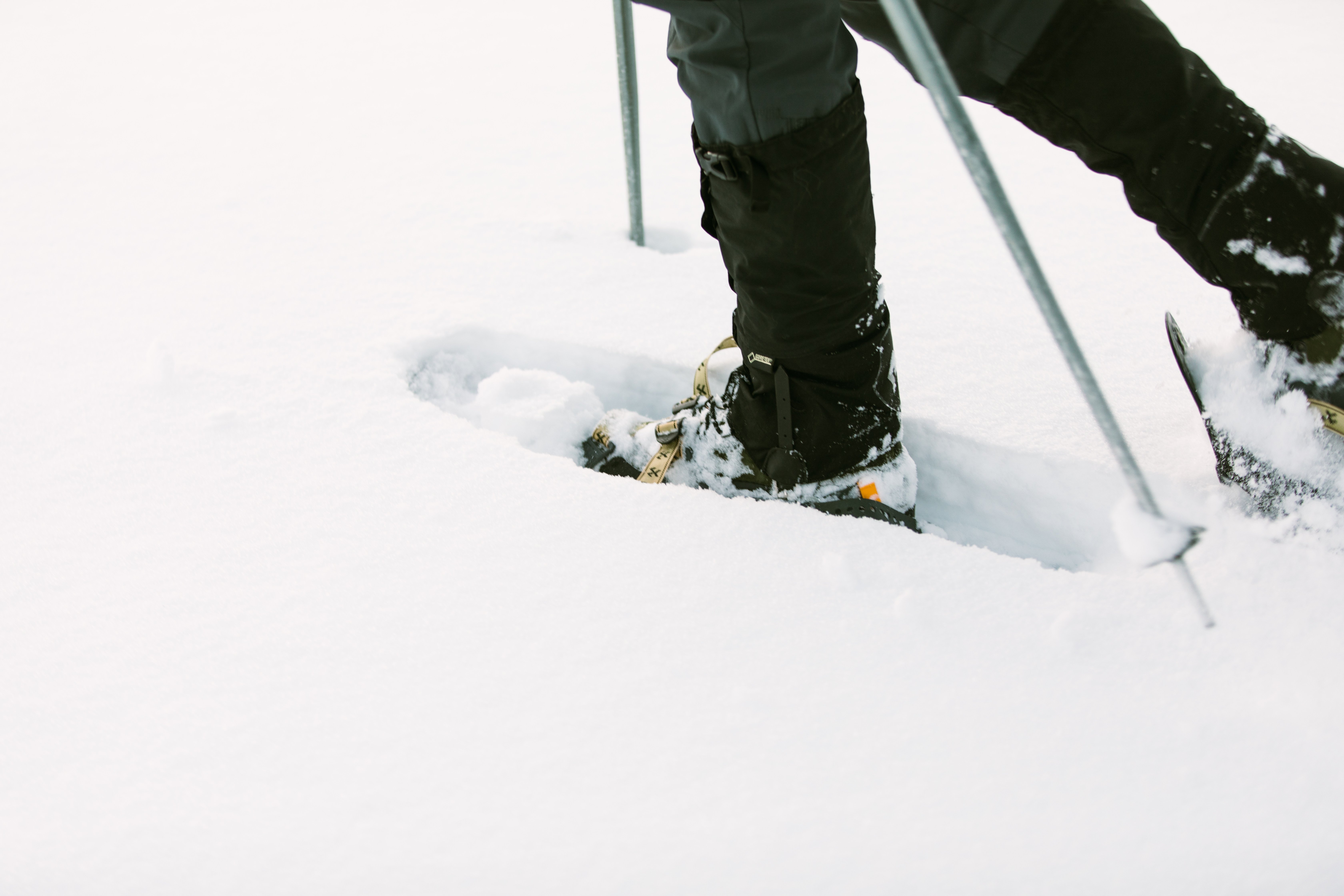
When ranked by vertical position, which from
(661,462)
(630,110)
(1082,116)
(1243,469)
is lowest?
(661,462)

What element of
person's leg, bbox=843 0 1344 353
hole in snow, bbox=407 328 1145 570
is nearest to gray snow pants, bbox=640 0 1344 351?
person's leg, bbox=843 0 1344 353

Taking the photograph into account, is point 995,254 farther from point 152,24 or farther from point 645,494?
point 152,24

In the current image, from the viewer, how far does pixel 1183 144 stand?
2.70 ft

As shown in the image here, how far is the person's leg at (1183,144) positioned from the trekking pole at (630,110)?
619 mm

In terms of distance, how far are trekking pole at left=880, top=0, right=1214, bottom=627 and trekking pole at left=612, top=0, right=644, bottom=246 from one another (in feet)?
2.54

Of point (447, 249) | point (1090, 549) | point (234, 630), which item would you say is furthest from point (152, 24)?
point (1090, 549)

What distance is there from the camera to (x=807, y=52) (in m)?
0.78

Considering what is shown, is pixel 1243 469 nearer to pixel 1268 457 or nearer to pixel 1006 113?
pixel 1268 457

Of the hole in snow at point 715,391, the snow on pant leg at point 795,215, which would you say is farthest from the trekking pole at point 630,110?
the snow on pant leg at point 795,215

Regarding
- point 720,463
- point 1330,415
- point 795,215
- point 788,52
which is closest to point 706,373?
point 720,463

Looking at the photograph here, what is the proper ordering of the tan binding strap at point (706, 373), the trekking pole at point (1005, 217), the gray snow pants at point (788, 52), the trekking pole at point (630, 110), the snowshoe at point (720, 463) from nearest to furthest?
the trekking pole at point (1005, 217) < the gray snow pants at point (788, 52) < the snowshoe at point (720, 463) < the tan binding strap at point (706, 373) < the trekking pole at point (630, 110)

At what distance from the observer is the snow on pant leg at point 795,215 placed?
0.78 metres

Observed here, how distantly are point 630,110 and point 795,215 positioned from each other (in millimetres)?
686

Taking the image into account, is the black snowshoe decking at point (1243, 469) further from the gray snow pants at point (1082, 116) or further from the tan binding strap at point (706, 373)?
the tan binding strap at point (706, 373)
